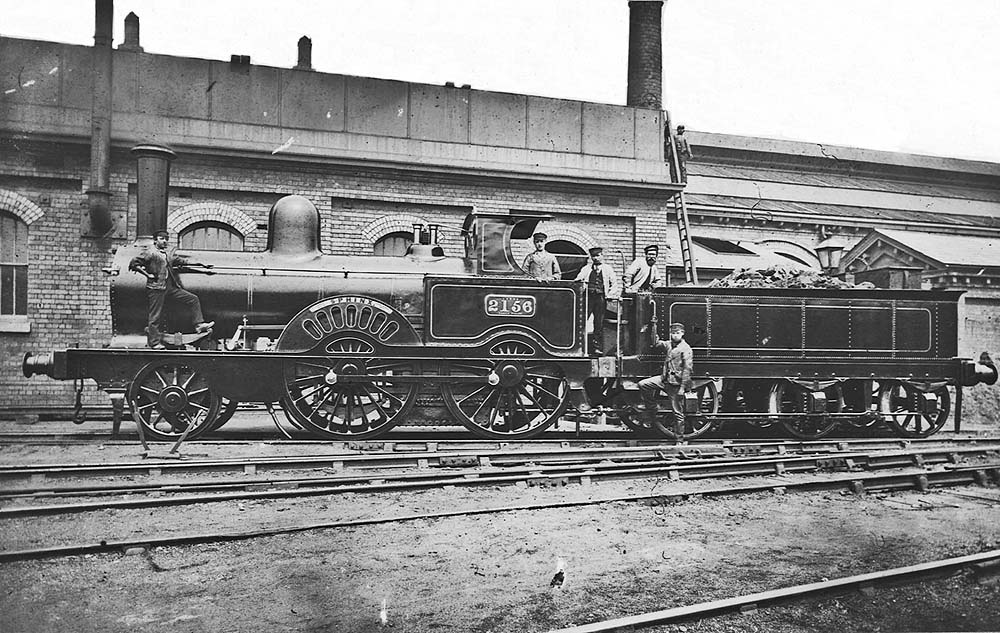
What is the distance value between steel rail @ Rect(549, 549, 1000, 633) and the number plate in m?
4.85

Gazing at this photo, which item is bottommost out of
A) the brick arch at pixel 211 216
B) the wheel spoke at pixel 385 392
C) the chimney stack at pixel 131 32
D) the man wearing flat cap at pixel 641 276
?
the wheel spoke at pixel 385 392

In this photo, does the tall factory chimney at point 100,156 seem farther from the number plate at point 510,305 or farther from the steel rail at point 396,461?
the number plate at point 510,305

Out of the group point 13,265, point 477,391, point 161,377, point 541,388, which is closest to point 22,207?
point 13,265

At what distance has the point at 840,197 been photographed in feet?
64.7

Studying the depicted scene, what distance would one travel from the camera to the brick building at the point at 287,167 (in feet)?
29.6

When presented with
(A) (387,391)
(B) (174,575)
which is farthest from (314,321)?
(B) (174,575)

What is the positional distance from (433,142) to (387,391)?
15.4 feet

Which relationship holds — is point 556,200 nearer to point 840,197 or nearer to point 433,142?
point 433,142

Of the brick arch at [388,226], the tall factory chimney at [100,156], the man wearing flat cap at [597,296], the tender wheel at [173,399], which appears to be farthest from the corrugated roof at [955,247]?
the tall factory chimney at [100,156]

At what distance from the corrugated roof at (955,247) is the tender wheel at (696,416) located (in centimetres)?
640

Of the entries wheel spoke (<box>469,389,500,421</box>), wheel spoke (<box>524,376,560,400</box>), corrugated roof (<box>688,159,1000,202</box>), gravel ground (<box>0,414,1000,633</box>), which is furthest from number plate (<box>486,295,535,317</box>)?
corrugated roof (<box>688,159,1000,202</box>)

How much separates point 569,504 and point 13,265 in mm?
7563

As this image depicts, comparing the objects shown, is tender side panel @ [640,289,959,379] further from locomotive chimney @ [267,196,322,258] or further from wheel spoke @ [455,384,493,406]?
locomotive chimney @ [267,196,322,258]

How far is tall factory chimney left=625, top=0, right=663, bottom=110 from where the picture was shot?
14.7 meters
